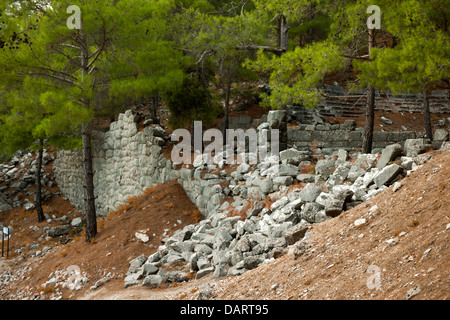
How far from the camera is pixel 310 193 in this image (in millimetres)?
7566

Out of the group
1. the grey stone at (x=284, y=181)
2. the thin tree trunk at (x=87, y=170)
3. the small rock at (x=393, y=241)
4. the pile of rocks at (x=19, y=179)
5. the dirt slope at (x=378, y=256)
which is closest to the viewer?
the dirt slope at (x=378, y=256)

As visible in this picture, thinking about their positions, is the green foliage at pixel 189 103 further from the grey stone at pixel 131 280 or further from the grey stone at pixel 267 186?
the grey stone at pixel 131 280

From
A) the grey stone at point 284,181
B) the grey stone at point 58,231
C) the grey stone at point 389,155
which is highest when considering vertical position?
the grey stone at point 389,155

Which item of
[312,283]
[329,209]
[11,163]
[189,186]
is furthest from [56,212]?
[312,283]

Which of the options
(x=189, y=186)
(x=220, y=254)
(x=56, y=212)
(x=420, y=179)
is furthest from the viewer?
(x=56, y=212)

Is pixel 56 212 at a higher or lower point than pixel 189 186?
lower

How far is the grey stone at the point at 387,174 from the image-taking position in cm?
688

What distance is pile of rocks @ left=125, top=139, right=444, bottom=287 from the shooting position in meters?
6.73

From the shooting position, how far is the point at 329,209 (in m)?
6.61

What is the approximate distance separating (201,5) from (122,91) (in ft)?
22.3

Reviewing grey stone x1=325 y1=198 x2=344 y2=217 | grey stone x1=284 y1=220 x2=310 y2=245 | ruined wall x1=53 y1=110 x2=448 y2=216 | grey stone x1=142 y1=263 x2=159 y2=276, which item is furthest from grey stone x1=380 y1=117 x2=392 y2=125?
grey stone x1=142 y1=263 x2=159 y2=276

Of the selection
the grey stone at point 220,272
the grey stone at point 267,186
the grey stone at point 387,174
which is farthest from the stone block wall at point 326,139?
the grey stone at point 220,272

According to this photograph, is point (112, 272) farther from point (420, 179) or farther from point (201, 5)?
point (201, 5)

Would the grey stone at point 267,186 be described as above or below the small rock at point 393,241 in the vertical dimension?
below
